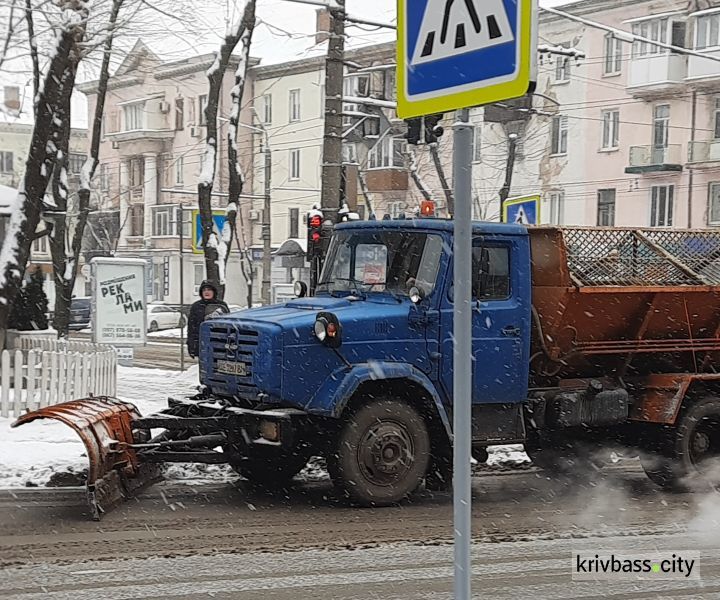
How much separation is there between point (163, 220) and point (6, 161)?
843 inches

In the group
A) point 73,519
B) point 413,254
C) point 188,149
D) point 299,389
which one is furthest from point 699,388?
point 188,149

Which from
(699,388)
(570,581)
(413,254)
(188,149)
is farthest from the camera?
(188,149)

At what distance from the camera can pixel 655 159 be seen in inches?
1631

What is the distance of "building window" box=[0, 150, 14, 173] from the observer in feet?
260

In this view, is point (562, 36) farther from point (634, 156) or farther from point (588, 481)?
point (588, 481)

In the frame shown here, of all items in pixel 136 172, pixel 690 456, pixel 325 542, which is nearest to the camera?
pixel 325 542

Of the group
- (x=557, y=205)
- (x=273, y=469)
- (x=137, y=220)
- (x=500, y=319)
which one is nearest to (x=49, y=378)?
(x=273, y=469)

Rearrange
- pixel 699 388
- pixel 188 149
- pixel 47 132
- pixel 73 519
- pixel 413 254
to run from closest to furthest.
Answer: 1. pixel 73 519
2. pixel 413 254
3. pixel 699 388
4. pixel 47 132
5. pixel 188 149

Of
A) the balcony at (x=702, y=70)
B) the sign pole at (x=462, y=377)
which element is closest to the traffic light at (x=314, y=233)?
the sign pole at (x=462, y=377)

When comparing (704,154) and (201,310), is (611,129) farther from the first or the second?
(201,310)

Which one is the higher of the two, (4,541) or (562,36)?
(562,36)

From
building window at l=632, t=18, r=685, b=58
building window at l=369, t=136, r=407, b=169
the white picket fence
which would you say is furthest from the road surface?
building window at l=369, t=136, r=407, b=169

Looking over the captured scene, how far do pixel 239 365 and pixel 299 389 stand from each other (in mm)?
692

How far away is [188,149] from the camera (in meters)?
61.9
